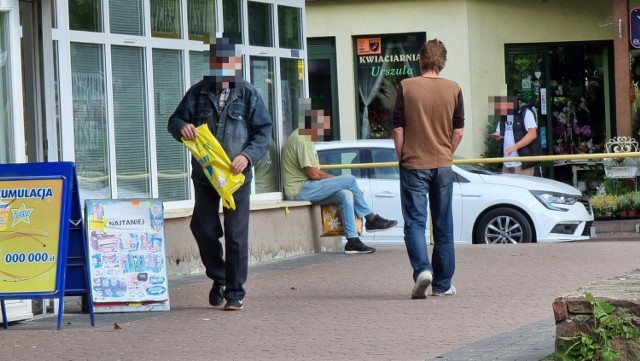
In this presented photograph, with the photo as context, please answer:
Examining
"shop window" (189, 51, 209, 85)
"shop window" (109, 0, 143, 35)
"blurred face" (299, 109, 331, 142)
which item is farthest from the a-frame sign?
"blurred face" (299, 109, 331, 142)

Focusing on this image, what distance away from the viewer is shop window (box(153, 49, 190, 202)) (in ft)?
43.9

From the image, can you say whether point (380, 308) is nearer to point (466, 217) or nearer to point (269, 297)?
point (269, 297)

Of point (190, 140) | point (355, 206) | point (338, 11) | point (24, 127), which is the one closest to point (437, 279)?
point (190, 140)

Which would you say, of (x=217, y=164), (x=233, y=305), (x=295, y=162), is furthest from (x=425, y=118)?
(x=295, y=162)

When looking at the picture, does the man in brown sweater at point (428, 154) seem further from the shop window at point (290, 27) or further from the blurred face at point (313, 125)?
the shop window at point (290, 27)

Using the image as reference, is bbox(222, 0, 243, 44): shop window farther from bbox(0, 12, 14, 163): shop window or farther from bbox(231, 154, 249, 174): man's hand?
bbox(231, 154, 249, 174): man's hand

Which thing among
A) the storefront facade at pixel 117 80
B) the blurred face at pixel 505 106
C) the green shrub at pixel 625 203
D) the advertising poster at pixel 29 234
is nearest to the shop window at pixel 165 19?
the storefront facade at pixel 117 80

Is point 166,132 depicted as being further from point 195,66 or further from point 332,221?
point 332,221

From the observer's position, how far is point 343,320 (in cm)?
956

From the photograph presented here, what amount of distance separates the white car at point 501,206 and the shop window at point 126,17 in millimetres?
5030

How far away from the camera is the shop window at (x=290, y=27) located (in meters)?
15.8

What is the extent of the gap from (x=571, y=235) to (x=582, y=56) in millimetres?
9277

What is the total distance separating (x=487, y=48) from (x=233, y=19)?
1132 cm

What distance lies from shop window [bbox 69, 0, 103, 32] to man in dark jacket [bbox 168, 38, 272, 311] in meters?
2.07
